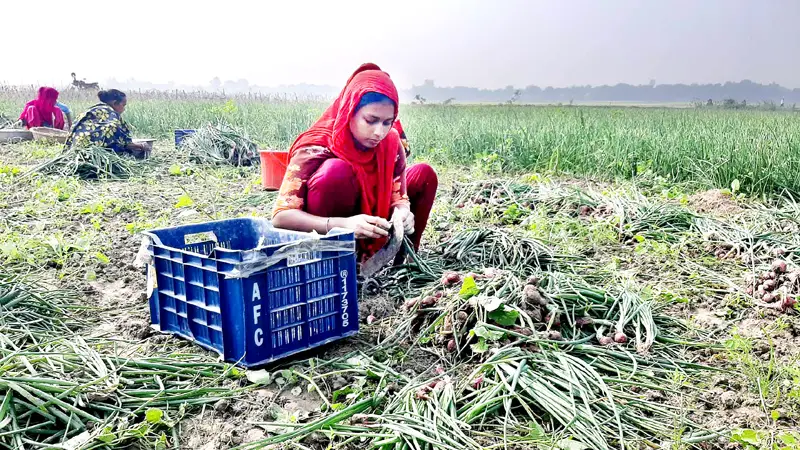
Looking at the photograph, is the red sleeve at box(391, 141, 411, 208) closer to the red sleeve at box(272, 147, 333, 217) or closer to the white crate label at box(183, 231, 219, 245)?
the red sleeve at box(272, 147, 333, 217)

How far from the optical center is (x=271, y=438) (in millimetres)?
1552

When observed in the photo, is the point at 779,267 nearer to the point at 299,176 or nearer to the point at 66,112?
the point at 299,176

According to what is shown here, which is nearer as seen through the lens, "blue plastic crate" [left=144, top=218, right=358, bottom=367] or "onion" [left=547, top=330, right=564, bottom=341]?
"blue plastic crate" [left=144, top=218, right=358, bottom=367]

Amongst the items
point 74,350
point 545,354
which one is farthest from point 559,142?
point 74,350

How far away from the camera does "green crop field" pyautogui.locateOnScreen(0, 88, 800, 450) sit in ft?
5.29

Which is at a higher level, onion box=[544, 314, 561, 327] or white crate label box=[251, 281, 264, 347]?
white crate label box=[251, 281, 264, 347]

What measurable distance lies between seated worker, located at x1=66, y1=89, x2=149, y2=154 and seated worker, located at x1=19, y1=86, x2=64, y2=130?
2.92 m

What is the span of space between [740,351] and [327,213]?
1655mm

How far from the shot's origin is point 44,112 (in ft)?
31.2

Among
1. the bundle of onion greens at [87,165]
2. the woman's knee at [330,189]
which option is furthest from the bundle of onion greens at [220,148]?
the woman's knee at [330,189]

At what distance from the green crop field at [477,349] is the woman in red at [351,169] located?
1.13 feet

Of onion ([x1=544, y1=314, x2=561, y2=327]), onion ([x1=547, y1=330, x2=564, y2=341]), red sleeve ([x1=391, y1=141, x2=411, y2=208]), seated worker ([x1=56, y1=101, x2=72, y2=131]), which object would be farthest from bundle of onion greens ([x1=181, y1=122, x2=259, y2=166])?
onion ([x1=547, y1=330, x2=564, y2=341])

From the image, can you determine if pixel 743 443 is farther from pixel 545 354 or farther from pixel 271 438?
pixel 271 438

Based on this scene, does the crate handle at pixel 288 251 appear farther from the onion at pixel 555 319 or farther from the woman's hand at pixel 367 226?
the onion at pixel 555 319
